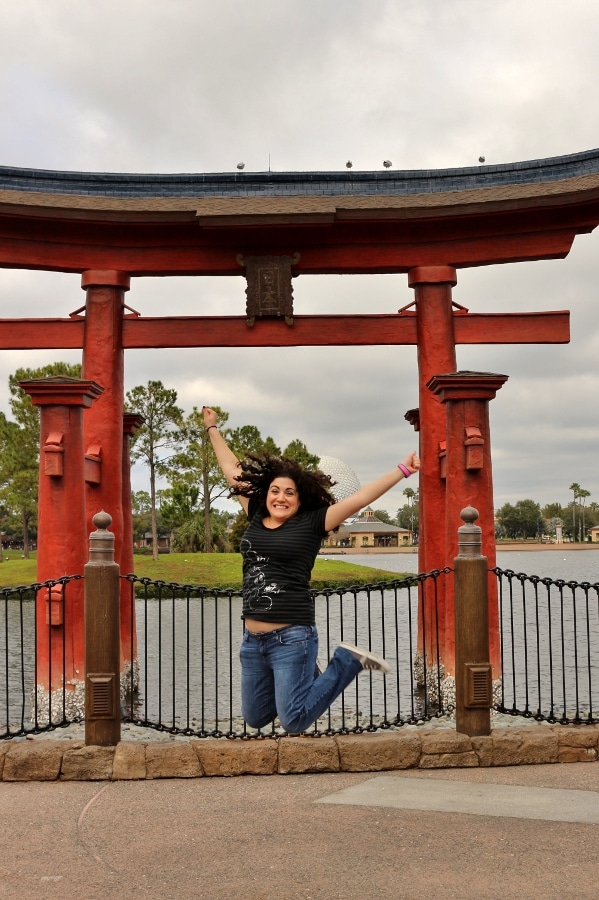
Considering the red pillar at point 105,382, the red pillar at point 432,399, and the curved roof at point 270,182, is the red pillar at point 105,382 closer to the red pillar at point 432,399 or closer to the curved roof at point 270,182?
the curved roof at point 270,182

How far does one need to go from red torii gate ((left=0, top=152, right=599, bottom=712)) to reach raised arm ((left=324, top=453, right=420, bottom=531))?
5502mm

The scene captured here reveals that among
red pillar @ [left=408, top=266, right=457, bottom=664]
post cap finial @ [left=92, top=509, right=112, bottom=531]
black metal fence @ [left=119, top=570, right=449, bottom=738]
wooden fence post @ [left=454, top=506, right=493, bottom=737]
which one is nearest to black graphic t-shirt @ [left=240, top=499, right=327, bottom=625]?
black metal fence @ [left=119, top=570, right=449, bottom=738]

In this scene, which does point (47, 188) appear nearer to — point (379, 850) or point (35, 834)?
point (35, 834)

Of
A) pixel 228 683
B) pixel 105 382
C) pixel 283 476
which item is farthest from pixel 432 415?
pixel 228 683

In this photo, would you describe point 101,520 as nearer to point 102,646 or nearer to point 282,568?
point 102,646

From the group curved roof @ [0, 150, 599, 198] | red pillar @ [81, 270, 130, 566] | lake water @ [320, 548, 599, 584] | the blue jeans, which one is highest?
curved roof @ [0, 150, 599, 198]

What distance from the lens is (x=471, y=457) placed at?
9383mm

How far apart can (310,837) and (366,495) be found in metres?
1.96

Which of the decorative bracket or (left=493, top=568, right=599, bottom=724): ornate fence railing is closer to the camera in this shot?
(left=493, top=568, right=599, bottom=724): ornate fence railing

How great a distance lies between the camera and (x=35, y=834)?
4961 millimetres

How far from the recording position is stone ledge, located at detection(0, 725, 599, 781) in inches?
246

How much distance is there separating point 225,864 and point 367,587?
9.60 feet

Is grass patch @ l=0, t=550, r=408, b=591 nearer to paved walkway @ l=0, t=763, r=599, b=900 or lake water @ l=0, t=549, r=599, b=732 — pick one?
lake water @ l=0, t=549, r=599, b=732

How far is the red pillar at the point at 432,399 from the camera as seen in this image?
441 inches
